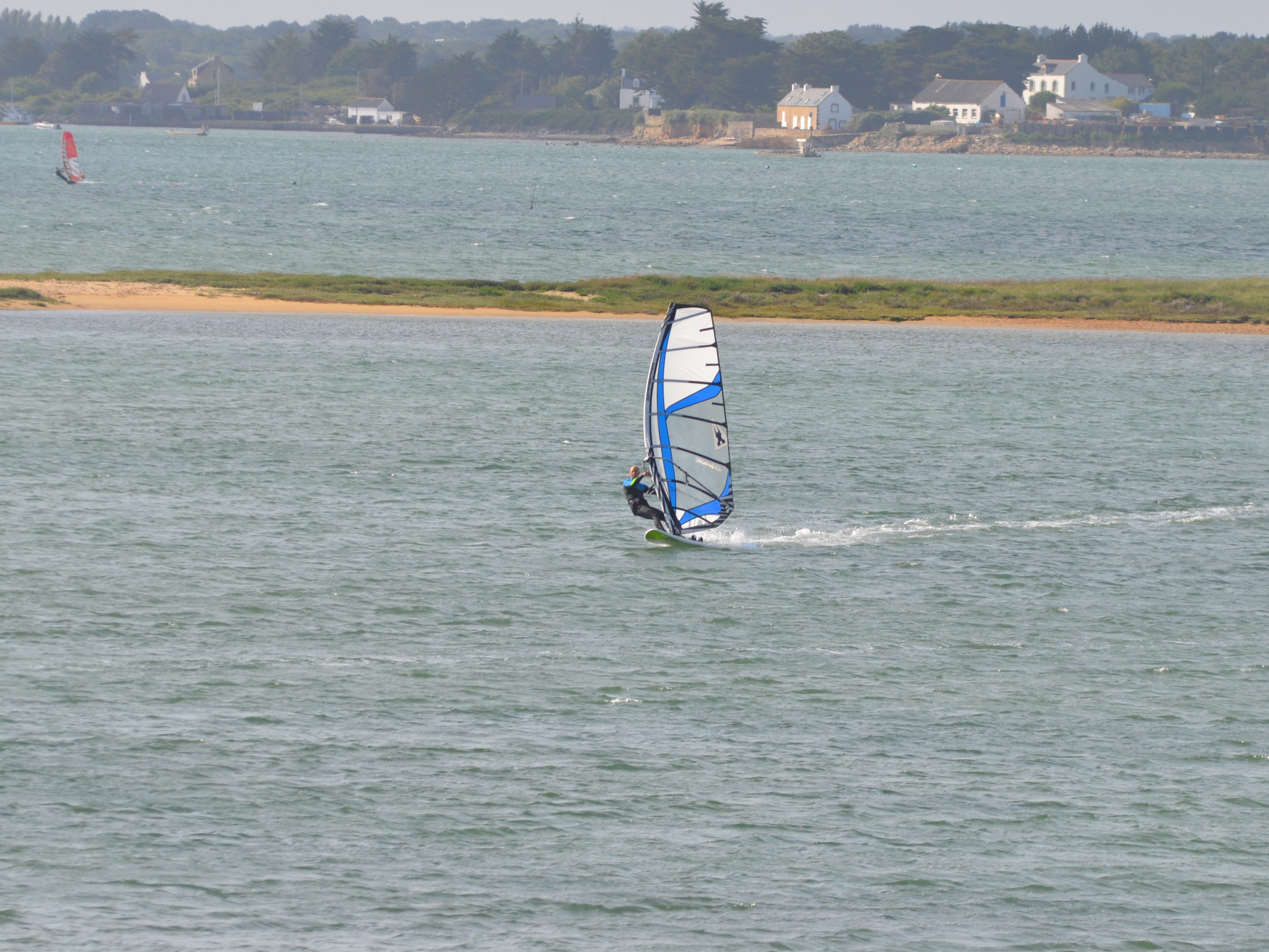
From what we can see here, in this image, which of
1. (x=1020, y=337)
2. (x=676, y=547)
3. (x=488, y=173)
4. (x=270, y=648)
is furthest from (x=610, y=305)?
(x=488, y=173)

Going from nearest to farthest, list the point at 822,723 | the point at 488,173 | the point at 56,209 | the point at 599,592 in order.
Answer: the point at 822,723, the point at 599,592, the point at 56,209, the point at 488,173

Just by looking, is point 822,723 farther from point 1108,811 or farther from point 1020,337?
point 1020,337

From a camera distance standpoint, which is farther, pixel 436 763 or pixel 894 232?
pixel 894 232

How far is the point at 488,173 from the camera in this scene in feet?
645

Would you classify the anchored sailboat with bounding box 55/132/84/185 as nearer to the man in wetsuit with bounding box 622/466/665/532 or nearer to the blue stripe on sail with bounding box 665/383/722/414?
the man in wetsuit with bounding box 622/466/665/532

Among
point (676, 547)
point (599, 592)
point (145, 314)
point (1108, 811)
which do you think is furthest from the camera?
point (145, 314)

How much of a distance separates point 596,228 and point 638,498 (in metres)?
85.5

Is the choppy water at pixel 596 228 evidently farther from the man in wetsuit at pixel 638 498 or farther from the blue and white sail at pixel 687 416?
the blue and white sail at pixel 687 416

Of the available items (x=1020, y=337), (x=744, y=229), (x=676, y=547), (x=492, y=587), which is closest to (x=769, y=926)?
Answer: (x=492, y=587)

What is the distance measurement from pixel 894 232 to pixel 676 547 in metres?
90.5

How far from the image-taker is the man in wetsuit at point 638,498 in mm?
29516

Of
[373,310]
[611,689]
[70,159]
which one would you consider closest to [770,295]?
[373,310]

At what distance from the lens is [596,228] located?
113 meters

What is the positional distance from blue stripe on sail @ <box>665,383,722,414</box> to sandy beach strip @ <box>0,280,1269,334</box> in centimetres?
3912
